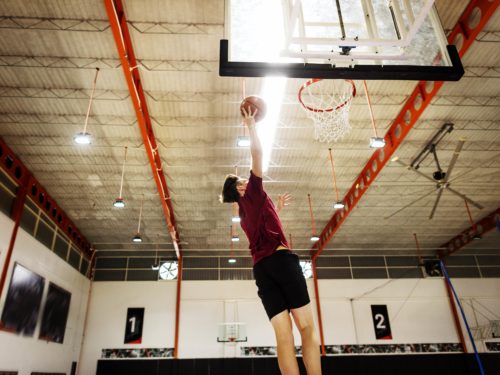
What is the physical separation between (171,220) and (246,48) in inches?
387

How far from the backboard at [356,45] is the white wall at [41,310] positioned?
8502 millimetres

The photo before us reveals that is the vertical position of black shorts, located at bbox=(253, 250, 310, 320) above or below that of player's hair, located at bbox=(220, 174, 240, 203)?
below

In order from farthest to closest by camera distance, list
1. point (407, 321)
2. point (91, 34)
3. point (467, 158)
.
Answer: point (407, 321) < point (467, 158) < point (91, 34)

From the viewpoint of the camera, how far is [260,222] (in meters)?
2.79

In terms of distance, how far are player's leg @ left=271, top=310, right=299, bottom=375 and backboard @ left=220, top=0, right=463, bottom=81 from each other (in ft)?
9.78

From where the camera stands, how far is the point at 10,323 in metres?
9.73

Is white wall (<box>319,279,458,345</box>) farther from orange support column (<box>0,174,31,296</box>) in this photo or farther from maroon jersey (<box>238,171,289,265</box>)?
maroon jersey (<box>238,171,289,265</box>)

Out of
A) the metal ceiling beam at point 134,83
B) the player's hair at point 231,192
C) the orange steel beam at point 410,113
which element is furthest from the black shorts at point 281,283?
the orange steel beam at point 410,113

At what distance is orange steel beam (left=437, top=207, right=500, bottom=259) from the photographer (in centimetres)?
1490

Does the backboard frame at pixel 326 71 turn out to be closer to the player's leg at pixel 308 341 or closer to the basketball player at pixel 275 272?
the basketball player at pixel 275 272

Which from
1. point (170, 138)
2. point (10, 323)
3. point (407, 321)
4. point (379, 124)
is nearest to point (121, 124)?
point (170, 138)

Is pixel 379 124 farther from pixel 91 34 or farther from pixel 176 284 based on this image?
pixel 176 284

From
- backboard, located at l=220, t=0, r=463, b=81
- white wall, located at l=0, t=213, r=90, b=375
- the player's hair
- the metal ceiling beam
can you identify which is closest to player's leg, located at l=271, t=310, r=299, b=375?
the player's hair

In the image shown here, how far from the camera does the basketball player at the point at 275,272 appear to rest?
2.38m
